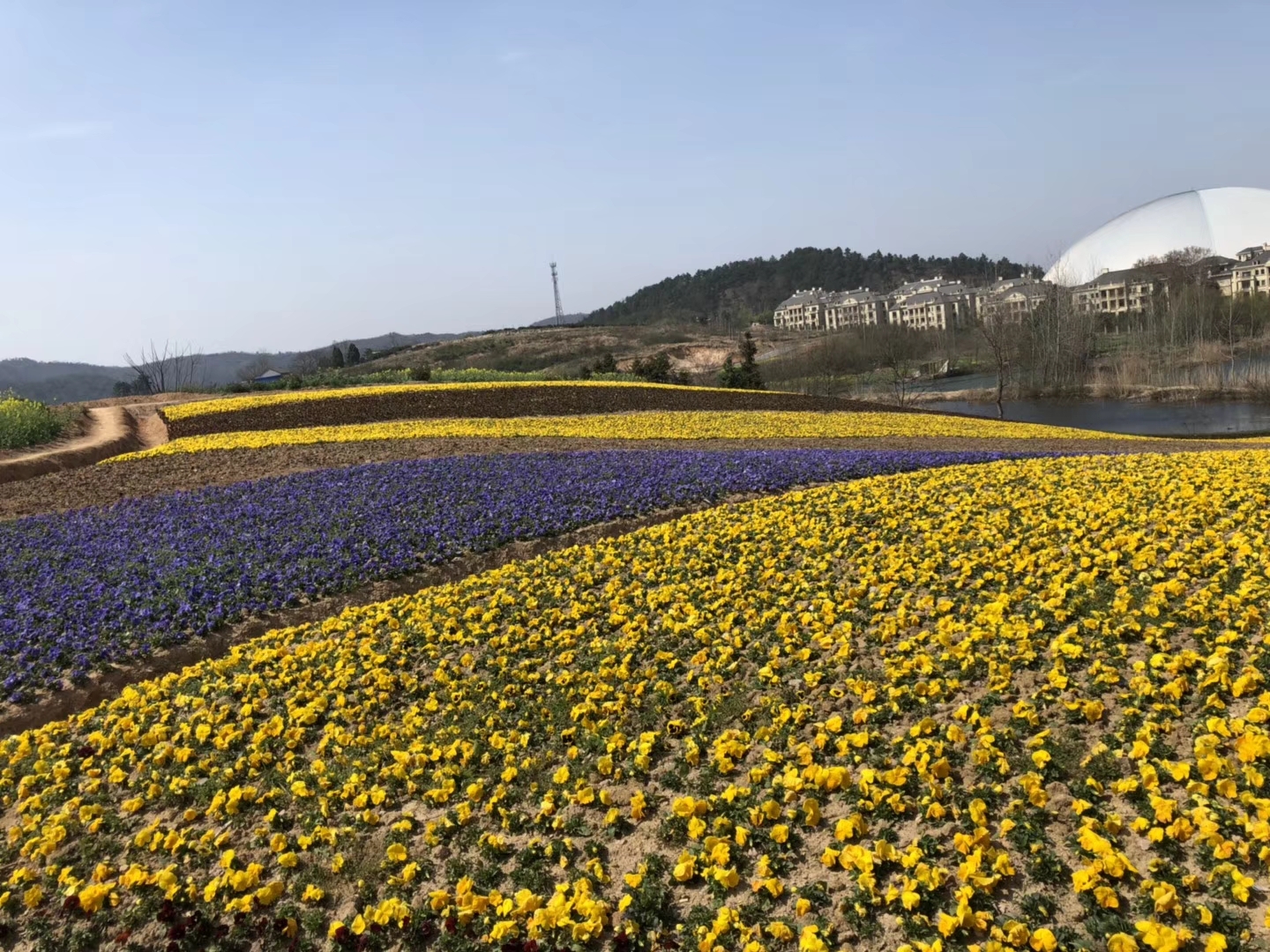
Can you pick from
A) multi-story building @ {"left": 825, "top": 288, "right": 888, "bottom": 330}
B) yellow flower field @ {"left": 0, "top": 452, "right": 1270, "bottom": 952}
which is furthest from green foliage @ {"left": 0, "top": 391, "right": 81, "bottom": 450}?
multi-story building @ {"left": 825, "top": 288, "right": 888, "bottom": 330}

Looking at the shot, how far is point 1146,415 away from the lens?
1487 inches

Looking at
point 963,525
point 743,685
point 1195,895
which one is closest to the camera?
point 1195,895

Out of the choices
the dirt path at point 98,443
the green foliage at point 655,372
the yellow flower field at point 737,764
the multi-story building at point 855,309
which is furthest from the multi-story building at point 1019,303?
the multi-story building at point 855,309

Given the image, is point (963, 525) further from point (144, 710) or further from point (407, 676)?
point (144, 710)

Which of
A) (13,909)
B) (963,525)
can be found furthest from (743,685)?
(13,909)

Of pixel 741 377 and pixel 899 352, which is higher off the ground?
pixel 899 352

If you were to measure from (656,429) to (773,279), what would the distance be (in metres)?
164

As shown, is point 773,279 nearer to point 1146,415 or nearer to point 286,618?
point 1146,415

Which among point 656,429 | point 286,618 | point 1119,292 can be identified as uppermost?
point 1119,292

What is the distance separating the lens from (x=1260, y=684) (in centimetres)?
457

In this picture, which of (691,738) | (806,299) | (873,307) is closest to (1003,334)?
(691,738)

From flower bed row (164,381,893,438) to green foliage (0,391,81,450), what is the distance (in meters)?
2.97

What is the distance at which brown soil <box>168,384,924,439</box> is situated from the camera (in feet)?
86.5

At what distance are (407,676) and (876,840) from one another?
4141 mm
